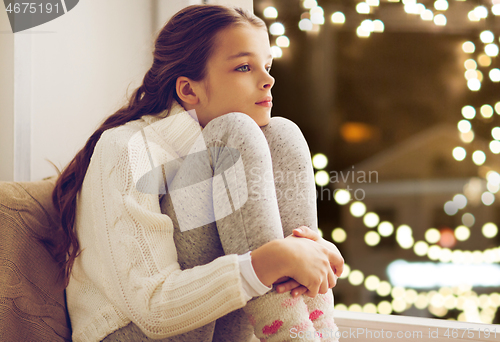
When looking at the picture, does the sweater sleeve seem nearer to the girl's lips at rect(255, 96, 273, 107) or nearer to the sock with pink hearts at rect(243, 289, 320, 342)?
the sock with pink hearts at rect(243, 289, 320, 342)

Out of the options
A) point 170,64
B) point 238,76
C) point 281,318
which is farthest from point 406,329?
point 170,64

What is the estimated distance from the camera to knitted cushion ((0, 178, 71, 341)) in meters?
0.63

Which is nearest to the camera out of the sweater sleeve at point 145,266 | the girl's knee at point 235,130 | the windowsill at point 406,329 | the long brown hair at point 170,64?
the sweater sleeve at point 145,266

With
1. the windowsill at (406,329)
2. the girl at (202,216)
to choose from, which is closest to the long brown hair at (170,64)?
the girl at (202,216)

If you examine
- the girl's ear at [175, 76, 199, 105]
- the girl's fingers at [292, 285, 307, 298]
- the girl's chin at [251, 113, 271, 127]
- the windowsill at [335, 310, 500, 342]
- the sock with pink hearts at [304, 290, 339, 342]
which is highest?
the girl's ear at [175, 76, 199, 105]

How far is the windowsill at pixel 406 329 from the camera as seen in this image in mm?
978

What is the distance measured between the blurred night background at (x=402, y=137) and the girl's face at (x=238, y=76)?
463mm

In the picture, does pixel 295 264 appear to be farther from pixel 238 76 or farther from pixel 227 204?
pixel 238 76

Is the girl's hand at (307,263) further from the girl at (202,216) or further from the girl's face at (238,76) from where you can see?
the girl's face at (238,76)

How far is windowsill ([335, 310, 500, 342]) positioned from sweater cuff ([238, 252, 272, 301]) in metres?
0.63

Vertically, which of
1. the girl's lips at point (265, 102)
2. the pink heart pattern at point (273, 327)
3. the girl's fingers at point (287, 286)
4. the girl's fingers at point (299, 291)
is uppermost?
the girl's lips at point (265, 102)

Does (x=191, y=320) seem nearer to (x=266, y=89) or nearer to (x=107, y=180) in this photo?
(x=107, y=180)

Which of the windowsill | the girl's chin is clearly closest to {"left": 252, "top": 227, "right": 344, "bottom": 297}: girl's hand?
the girl's chin

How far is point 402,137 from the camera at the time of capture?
3.72 ft
